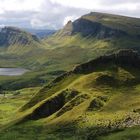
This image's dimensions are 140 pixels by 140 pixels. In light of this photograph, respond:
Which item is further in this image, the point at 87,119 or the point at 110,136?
the point at 87,119

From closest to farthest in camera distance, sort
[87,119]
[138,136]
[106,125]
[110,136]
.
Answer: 1. [138,136]
2. [110,136]
3. [106,125]
4. [87,119]

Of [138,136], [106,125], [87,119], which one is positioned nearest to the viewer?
[138,136]

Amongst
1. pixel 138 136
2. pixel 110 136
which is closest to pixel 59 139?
pixel 110 136

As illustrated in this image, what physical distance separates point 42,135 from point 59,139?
45.4 ft

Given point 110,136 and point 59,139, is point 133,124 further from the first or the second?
point 59,139

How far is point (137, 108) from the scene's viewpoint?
197 meters

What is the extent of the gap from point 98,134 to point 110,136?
20.1 feet

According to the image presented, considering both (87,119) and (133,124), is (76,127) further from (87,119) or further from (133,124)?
(133,124)

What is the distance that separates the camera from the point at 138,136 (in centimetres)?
16375

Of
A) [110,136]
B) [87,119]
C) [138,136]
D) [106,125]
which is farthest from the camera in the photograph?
[87,119]

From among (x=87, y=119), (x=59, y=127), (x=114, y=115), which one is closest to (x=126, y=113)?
(x=114, y=115)

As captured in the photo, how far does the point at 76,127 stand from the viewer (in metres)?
194

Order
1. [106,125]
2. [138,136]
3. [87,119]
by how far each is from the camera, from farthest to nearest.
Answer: [87,119], [106,125], [138,136]

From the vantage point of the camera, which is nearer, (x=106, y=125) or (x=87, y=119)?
(x=106, y=125)
